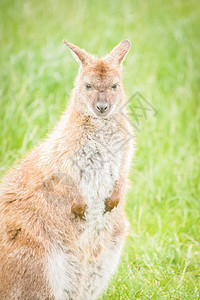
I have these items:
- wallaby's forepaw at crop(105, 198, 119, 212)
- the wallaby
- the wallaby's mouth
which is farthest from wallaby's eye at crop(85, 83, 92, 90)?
wallaby's forepaw at crop(105, 198, 119, 212)

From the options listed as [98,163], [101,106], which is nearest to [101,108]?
[101,106]

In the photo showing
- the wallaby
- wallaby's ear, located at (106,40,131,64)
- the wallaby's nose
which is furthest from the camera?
wallaby's ear, located at (106,40,131,64)

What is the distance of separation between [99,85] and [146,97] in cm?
313

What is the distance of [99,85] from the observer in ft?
12.7

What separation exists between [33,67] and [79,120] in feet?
9.93

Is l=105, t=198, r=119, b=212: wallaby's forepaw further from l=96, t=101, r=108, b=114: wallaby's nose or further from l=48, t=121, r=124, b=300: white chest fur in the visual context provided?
l=96, t=101, r=108, b=114: wallaby's nose

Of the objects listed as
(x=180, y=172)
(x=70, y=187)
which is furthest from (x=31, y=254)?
(x=180, y=172)

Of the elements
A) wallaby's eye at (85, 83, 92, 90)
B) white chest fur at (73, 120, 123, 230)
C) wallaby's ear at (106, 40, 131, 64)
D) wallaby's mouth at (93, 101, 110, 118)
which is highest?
wallaby's ear at (106, 40, 131, 64)

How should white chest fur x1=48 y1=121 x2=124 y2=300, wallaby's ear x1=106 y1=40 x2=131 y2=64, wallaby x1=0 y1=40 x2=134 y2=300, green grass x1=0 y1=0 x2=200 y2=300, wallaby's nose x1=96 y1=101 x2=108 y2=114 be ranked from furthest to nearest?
green grass x1=0 y1=0 x2=200 y2=300 < wallaby's ear x1=106 y1=40 x2=131 y2=64 < white chest fur x1=48 y1=121 x2=124 y2=300 < wallaby's nose x1=96 y1=101 x2=108 y2=114 < wallaby x1=0 y1=40 x2=134 y2=300

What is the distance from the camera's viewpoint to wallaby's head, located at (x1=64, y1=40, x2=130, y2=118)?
3.85 metres

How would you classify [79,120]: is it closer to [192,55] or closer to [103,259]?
[103,259]

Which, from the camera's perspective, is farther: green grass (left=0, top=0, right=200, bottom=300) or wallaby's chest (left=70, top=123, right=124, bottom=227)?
green grass (left=0, top=0, right=200, bottom=300)

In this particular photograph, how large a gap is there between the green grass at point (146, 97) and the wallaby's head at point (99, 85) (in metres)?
1.61

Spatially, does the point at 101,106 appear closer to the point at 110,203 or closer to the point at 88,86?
the point at 88,86
